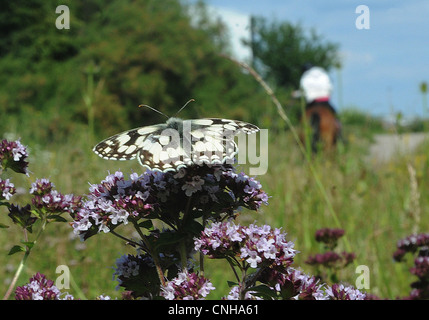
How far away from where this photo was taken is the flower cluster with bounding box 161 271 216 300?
1.20 metres

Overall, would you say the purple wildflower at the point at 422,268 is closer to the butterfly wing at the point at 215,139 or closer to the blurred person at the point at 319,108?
the butterfly wing at the point at 215,139

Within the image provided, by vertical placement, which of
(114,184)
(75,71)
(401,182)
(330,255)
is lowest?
(330,255)

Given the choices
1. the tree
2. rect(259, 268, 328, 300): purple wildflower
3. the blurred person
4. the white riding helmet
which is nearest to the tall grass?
rect(259, 268, 328, 300): purple wildflower

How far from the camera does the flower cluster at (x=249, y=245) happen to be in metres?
1.22

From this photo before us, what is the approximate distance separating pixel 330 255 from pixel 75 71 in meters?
13.4

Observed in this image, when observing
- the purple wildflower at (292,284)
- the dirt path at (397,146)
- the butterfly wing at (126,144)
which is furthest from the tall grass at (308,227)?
the purple wildflower at (292,284)

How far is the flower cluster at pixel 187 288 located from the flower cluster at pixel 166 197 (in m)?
0.20

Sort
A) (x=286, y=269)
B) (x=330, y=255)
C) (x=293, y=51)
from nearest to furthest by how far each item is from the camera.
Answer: (x=286, y=269) < (x=330, y=255) < (x=293, y=51)

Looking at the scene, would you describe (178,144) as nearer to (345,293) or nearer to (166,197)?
(166,197)

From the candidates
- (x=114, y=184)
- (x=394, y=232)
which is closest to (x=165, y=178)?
(x=114, y=184)

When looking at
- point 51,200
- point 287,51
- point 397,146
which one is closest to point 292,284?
point 51,200
